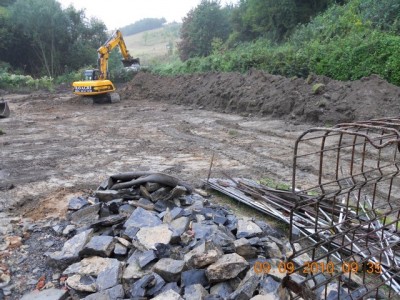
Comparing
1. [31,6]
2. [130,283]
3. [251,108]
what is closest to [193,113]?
[251,108]

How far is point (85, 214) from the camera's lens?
4.48 metres

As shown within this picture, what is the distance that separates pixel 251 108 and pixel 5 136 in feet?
22.9

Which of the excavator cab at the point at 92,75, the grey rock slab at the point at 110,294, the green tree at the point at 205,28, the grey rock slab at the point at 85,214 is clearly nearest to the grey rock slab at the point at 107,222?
the grey rock slab at the point at 85,214

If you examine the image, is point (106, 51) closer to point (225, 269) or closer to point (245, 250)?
point (245, 250)

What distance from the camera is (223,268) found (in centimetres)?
303

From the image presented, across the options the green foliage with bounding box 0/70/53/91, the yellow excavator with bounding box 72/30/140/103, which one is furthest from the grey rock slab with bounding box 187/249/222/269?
the green foliage with bounding box 0/70/53/91

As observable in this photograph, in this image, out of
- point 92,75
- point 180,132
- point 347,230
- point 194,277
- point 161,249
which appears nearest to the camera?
point 347,230

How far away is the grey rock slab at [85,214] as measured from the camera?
4391 millimetres

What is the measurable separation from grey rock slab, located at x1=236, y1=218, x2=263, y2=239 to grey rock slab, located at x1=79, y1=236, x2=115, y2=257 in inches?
48.0

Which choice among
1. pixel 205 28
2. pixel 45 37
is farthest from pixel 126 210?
pixel 205 28

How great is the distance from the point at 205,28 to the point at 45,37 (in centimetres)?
1141

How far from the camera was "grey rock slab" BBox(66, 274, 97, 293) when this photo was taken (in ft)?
10.3

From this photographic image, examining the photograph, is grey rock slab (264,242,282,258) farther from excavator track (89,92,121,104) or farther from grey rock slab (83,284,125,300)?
excavator track (89,92,121,104)

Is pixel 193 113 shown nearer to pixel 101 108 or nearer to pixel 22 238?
pixel 101 108
